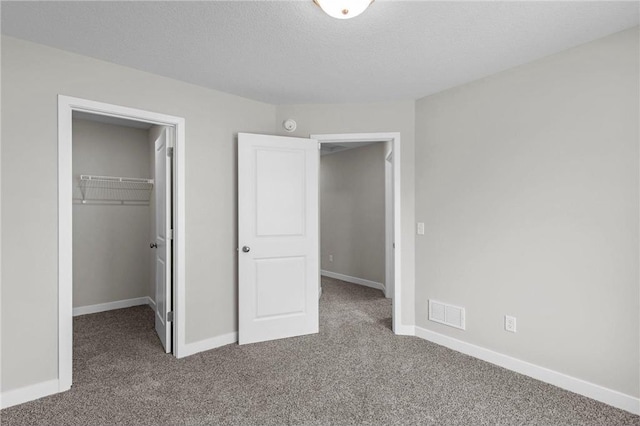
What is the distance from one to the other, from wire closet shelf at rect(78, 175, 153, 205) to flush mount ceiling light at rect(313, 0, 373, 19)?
11.2 ft

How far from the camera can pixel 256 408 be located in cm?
216

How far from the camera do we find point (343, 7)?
1.76m

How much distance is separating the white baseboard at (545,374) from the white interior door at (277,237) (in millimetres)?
1261

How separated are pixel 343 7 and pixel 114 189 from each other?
3769 millimetres

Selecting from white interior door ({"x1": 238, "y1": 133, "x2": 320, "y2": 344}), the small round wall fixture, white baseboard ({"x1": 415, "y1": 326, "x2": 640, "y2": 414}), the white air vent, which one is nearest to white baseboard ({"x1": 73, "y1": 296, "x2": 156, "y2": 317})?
white interior door ({"x1": 238, "y1": 133, "x2": 320, "y2": 344})

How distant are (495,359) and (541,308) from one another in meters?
0.58

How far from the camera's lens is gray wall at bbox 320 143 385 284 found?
5402mm

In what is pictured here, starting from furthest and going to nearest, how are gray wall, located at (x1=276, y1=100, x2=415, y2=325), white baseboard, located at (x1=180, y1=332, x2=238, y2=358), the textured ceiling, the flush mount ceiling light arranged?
gray wall, located at (x1=276, y1=100, x2=415, y2=325) → white baseboard, located at (x1=180, y1=332, x2=238, y2=358) → the textured ceiling → the flush mount ceiling light

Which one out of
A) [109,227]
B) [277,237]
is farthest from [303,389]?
[109,227]

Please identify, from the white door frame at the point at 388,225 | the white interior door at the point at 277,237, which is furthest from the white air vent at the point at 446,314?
the white door frame at the point at 388,225

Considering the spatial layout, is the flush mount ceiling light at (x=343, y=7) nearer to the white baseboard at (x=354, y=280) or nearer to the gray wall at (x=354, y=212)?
the gray wall at (x=354, y=212)

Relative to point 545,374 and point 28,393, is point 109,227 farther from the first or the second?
point 545,374

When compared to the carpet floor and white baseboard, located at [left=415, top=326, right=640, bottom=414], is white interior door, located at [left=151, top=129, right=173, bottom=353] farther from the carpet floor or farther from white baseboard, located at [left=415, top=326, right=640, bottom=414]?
white baseboard, located at [left=415, top=326, right=640, bottom=414]

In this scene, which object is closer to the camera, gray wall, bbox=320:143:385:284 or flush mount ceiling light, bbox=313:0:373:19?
flush mount ceiling light, bbox=313:0:373:19
